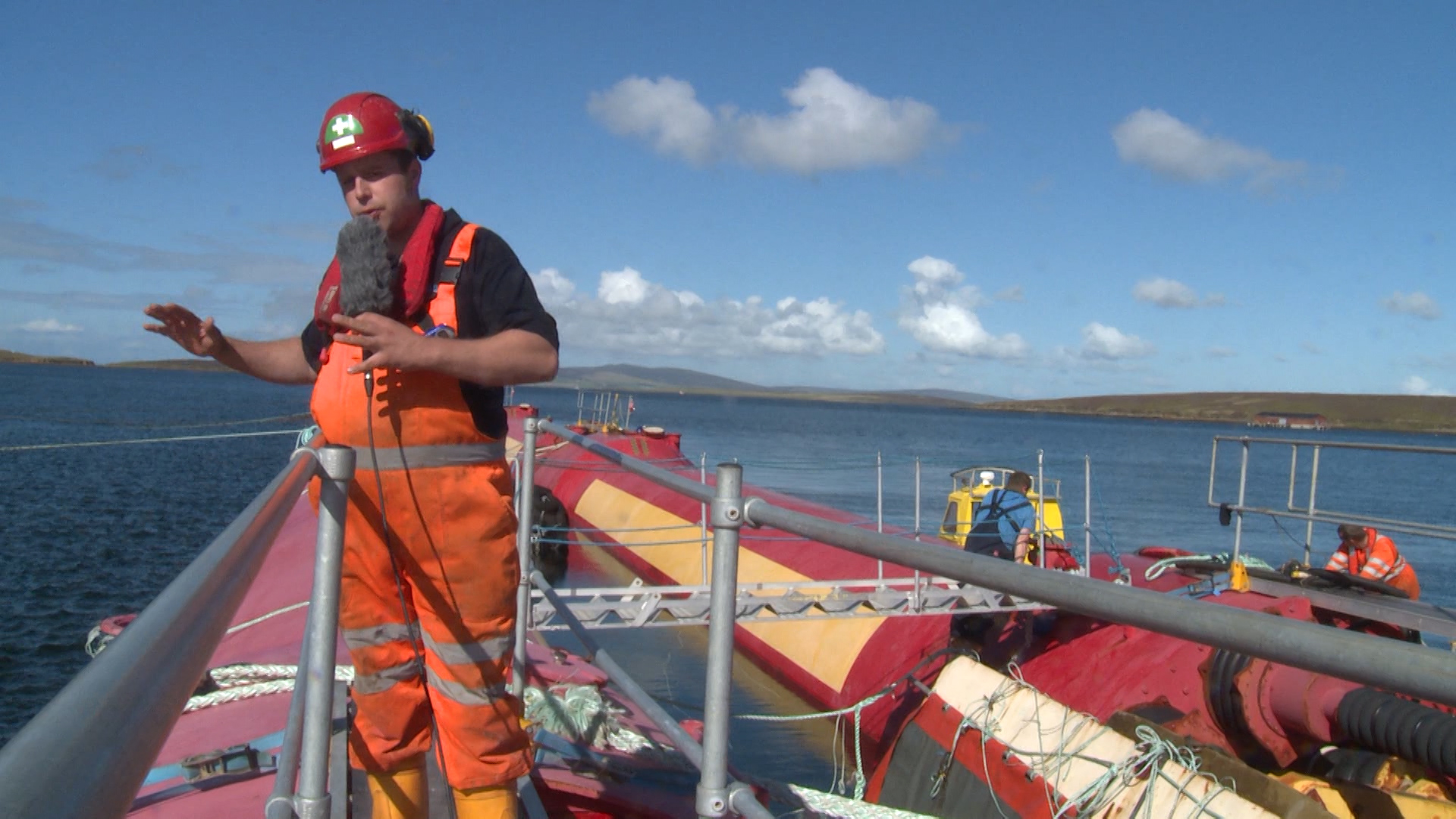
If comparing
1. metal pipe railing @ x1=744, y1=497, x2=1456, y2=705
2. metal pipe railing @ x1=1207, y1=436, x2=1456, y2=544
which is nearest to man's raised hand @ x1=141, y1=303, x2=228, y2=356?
metal pipe railing @ x1=744, y1=497, x2=1456, y2=705

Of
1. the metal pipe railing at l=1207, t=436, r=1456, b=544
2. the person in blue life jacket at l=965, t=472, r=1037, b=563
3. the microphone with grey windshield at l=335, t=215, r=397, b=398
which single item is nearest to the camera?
the microphone with grey windshield at l=335, t=215, r=397, b=398

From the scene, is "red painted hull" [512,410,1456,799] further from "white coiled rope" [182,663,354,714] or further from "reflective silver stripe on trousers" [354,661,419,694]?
"reflective silver stripe on trousers" [354,661,419,694]

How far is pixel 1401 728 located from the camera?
251 inches

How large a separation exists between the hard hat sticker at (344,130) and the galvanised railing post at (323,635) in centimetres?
90

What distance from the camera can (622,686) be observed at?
110 inches

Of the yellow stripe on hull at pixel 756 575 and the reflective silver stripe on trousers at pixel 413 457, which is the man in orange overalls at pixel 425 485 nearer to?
the reflective silver stripe on trousers at pixel 413 457

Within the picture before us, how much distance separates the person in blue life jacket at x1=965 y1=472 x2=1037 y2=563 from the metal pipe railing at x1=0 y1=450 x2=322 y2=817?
344 inches

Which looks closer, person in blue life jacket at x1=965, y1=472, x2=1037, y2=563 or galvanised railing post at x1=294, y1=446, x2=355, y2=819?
galvanised railing post at x1=294, y1=446, x2=355, y2=819

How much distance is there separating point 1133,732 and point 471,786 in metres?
5.41

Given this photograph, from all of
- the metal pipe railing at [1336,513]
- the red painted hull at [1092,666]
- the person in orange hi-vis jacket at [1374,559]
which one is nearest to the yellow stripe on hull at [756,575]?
the red painted hull at [1092,666]

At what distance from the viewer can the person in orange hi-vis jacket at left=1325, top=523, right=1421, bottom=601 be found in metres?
9.63

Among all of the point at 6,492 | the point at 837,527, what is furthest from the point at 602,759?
the point at 6,492

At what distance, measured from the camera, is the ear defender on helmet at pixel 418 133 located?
Answer: 2.72m

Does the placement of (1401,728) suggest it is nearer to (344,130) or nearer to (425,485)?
(425,485)
